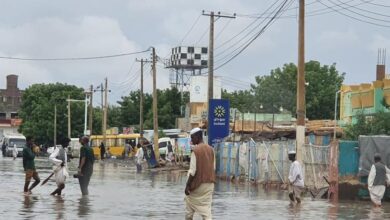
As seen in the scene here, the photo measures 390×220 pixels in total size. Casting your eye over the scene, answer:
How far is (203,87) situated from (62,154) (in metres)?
62.5

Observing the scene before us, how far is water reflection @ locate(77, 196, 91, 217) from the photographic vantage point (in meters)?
16.7

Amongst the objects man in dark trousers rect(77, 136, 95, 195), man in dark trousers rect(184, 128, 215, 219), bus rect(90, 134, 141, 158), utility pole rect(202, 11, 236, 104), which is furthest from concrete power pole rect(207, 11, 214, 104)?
bus rect(90, 134, 141, 158)

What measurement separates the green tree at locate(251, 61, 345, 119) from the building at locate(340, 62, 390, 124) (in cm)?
2864

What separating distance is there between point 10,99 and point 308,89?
93321mm

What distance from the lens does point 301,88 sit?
1091 inches

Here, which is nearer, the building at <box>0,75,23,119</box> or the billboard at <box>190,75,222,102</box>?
the billboard at <box>190,75,222,102</box>

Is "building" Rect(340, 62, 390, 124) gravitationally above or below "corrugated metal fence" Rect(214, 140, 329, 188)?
above

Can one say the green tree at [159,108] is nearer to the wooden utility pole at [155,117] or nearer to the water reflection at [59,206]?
the wooden utility pole at [155,117]

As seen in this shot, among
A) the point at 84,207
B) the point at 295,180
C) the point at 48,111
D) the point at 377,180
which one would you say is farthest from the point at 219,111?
the point at 48,111

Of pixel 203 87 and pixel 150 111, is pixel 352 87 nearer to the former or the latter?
pixel 203 87

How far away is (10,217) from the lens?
1534 cm

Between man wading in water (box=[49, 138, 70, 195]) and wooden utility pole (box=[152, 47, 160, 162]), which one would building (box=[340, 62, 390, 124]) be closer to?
wooden utility pole (box=[152, 47, 160, 162])

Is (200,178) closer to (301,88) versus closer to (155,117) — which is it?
(301,88)

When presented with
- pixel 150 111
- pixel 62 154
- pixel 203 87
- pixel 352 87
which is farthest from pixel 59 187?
pixel 150 111
